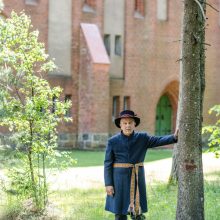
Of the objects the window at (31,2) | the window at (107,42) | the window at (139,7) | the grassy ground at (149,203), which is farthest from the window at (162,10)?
the grassy ground at (149,203)

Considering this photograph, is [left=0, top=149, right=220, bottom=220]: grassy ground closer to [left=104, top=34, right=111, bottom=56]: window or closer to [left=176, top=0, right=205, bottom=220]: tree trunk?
[left=176, top=0, right=205, bottom=220]: tree trunk

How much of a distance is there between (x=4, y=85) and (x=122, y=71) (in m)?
19.0

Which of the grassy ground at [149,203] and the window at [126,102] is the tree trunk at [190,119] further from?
the window at [126,102]

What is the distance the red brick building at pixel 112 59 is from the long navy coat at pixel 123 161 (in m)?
17.8

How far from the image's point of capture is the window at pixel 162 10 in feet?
96.0

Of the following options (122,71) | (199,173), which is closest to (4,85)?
(199,173)

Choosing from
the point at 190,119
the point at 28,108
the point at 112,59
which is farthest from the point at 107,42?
the point at 190,119

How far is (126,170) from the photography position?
6.82 m

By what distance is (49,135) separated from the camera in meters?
9.09

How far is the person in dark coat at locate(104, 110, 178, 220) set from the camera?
6801 mm

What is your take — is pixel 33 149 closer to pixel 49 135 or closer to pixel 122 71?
pixel 49 135

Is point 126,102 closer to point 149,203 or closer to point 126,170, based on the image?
point 149,203

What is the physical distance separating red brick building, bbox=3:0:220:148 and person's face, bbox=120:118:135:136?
1782cm

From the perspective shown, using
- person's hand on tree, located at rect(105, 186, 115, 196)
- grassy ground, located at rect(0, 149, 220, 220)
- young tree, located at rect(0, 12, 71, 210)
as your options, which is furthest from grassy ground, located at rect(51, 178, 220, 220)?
person's hand on tree, located at rect(105, 186, 115, 196)
